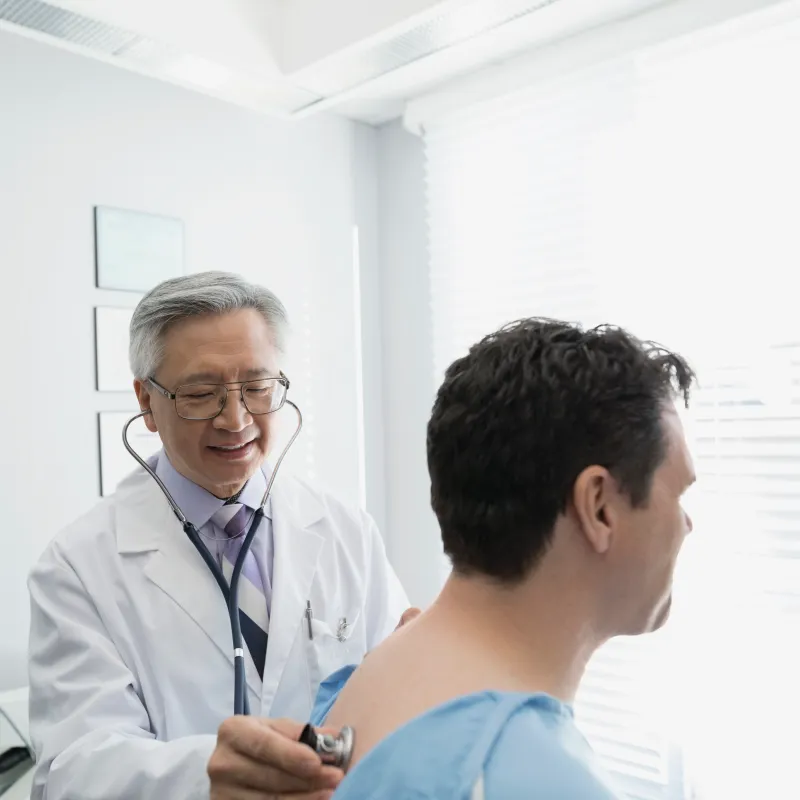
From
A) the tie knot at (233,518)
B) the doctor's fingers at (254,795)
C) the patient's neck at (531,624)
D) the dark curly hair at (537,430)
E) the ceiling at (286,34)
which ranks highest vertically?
the ceiling at (286,34)

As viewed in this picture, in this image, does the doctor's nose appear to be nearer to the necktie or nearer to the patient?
the necktie

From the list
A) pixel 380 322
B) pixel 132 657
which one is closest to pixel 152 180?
pixel 380 322

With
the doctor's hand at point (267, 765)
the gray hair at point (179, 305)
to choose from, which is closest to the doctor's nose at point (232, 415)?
the gray hair at point (179, 305)

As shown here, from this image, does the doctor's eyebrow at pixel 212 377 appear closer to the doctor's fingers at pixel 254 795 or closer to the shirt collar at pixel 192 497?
the shirt collar at pixel 192 497

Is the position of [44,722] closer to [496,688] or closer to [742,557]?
[496,688]

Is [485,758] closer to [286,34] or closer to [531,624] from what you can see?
[531,624]

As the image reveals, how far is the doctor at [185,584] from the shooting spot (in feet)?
3.93

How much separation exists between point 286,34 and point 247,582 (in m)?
1.35

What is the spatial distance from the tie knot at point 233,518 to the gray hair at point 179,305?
0.88 ft

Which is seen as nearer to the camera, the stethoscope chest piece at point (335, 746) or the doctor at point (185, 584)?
the stethoscope chest piece at point (335, 746)

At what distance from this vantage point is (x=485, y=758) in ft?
2.25

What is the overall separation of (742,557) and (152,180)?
1.85 metres

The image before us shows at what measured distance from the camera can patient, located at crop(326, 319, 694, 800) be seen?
0.87 meters

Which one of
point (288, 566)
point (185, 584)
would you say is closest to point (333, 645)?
point (288, 566)
